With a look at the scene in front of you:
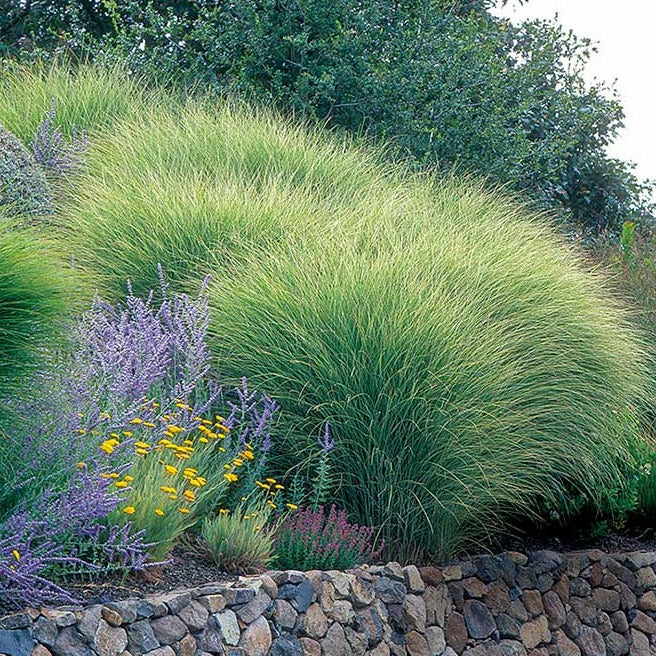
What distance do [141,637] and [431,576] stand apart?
1751 mm

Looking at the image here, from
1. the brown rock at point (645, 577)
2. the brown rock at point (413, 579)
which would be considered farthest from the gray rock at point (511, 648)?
the brown rock at point (645, 577)

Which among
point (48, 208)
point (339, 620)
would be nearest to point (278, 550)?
point (339, 620)

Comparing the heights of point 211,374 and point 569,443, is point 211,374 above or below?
below

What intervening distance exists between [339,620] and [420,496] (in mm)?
886

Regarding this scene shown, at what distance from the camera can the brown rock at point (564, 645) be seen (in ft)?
18.7

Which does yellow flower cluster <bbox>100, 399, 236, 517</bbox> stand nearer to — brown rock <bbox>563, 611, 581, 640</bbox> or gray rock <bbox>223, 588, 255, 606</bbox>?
gray rock <bbox>223, 588, 255, 606</bbox>

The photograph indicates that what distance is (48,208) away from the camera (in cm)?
752

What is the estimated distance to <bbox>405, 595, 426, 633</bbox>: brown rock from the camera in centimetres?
497

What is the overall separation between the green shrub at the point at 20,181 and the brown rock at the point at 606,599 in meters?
4.18

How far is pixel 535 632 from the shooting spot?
220 inches

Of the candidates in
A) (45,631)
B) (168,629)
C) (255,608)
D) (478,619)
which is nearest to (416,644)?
(478,619)

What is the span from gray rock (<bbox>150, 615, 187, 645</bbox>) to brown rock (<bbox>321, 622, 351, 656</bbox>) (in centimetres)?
75

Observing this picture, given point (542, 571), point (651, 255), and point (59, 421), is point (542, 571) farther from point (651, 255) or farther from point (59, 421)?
point (651, 255)

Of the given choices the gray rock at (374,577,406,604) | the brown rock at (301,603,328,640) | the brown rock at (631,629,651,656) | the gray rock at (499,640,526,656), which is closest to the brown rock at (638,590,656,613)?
the brown rock at (631,629,651,656)
